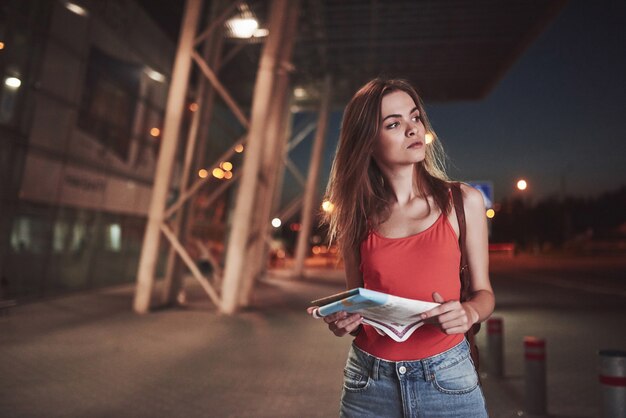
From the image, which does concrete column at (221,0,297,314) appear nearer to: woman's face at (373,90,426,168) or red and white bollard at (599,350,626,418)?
red and white bollard at (599,350,626,418)

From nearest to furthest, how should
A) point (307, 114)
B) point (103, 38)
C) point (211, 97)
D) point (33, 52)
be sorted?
point (33, 52)
point (211, 97)
point (103, 38)
point (307, 114)

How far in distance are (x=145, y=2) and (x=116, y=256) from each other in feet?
31.0

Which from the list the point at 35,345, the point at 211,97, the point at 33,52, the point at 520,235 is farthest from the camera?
the point at 520,235

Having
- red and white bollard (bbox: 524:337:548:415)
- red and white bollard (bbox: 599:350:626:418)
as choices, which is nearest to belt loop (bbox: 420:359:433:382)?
red and white bollard (bbox: 599:350:626:418)

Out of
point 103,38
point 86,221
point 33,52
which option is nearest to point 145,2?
point 103,38

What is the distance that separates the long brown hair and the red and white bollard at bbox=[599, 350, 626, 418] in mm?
2857

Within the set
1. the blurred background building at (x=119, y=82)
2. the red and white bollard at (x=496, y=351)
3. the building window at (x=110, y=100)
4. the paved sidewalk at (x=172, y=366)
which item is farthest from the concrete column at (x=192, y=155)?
the red and white bollard at (x=496, y=351)

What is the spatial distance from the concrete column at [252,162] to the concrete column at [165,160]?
1.75 meters

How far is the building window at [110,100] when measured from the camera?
17.0m

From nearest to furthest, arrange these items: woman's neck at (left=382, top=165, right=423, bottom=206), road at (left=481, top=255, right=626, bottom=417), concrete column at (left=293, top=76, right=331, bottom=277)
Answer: woman's neck at (left=382, top=165, right=423, bottom=206) < road at (left=481, top=255, right=626, bottom=417) < concrete column at (left=293, top=76, right=331, bottom=277)

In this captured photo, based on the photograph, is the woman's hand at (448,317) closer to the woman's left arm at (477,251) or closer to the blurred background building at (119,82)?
the woman's left arm at (477,251)

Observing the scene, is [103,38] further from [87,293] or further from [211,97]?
[87,293]

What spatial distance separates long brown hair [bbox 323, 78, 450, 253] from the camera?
7.37 feet

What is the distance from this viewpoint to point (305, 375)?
7270 millimetres
